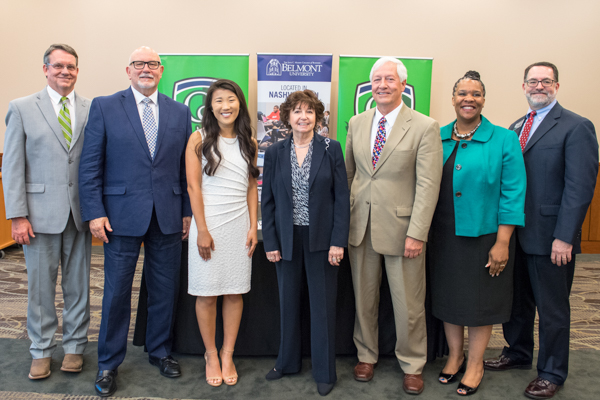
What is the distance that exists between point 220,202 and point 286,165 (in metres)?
0.42

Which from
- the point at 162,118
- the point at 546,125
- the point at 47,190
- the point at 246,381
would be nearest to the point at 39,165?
the point at 47,190

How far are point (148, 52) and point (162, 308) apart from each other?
144 cm

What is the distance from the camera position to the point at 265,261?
2600 mm

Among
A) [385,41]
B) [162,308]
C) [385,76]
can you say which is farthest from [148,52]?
[385,41]

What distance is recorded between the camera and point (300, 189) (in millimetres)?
2191

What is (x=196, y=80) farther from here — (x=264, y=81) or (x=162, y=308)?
(x=162, y=308)

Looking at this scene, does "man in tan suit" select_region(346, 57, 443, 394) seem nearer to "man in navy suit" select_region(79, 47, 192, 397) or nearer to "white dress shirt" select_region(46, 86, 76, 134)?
"man in navy suit" select_region(79, 47, 192, 397)

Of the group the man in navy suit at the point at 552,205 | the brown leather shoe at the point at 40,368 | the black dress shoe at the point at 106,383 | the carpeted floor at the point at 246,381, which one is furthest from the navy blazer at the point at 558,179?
the brown leather shoe at the point at 40,368

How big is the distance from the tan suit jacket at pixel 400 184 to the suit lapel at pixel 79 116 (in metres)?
1.58

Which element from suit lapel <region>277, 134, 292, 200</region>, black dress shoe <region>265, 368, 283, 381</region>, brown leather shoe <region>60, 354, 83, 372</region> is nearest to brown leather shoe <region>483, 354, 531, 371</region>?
black dress shoe <region>265, 368, 283, 381</region>

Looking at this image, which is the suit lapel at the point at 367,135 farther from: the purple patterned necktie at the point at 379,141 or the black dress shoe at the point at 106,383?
→ the black dress shoe at the point at 106,383

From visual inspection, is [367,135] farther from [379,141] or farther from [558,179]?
[558,179]

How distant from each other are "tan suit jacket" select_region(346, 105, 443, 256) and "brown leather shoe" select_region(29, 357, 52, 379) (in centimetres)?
188

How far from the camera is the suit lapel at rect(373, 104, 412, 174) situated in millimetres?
2162
